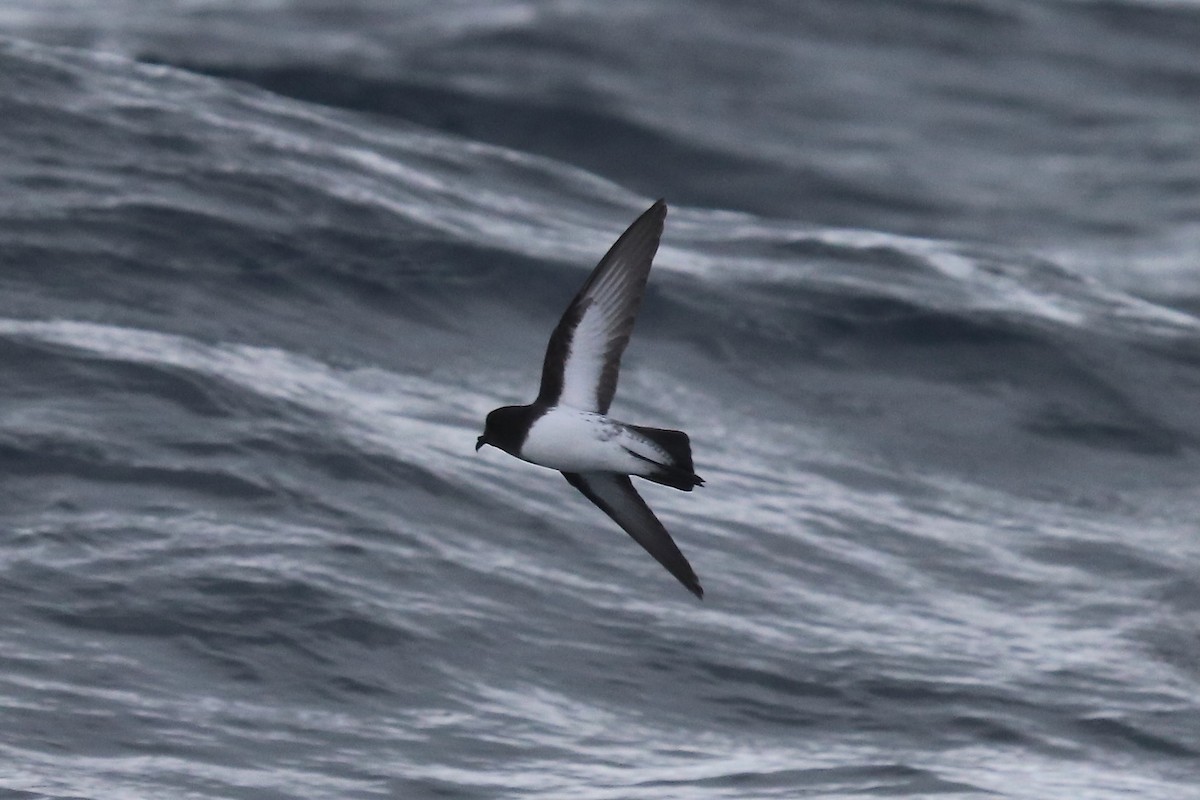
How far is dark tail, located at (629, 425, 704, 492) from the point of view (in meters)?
→ 7.47

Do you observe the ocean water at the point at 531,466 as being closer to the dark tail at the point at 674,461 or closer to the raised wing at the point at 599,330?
the raised wing at the point at 599,330

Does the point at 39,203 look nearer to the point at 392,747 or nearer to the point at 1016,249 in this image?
the point at 392,747

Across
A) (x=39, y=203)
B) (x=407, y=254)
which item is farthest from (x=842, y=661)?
(x=39, y=203)

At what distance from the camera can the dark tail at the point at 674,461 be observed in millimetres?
7473

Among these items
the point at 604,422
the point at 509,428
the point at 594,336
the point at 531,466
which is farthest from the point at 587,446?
the point at 531,466

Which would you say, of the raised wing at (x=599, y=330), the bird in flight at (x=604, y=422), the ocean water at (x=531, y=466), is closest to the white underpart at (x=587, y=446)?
the bird in flight at (x=604, y=422)

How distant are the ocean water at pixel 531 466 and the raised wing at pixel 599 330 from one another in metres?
2.91

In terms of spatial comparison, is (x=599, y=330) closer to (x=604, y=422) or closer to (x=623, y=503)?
(x=604, y=422)

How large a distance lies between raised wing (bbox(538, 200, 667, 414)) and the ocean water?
2914 mm

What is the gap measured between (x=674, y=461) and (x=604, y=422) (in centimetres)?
40

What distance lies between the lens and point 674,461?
752 cm

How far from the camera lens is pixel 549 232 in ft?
60.4

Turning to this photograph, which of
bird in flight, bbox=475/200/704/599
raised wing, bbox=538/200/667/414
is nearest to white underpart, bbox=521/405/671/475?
bird in flight, bbox=475/200/704/599

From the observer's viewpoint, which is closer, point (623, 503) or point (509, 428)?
point (509, 428)
